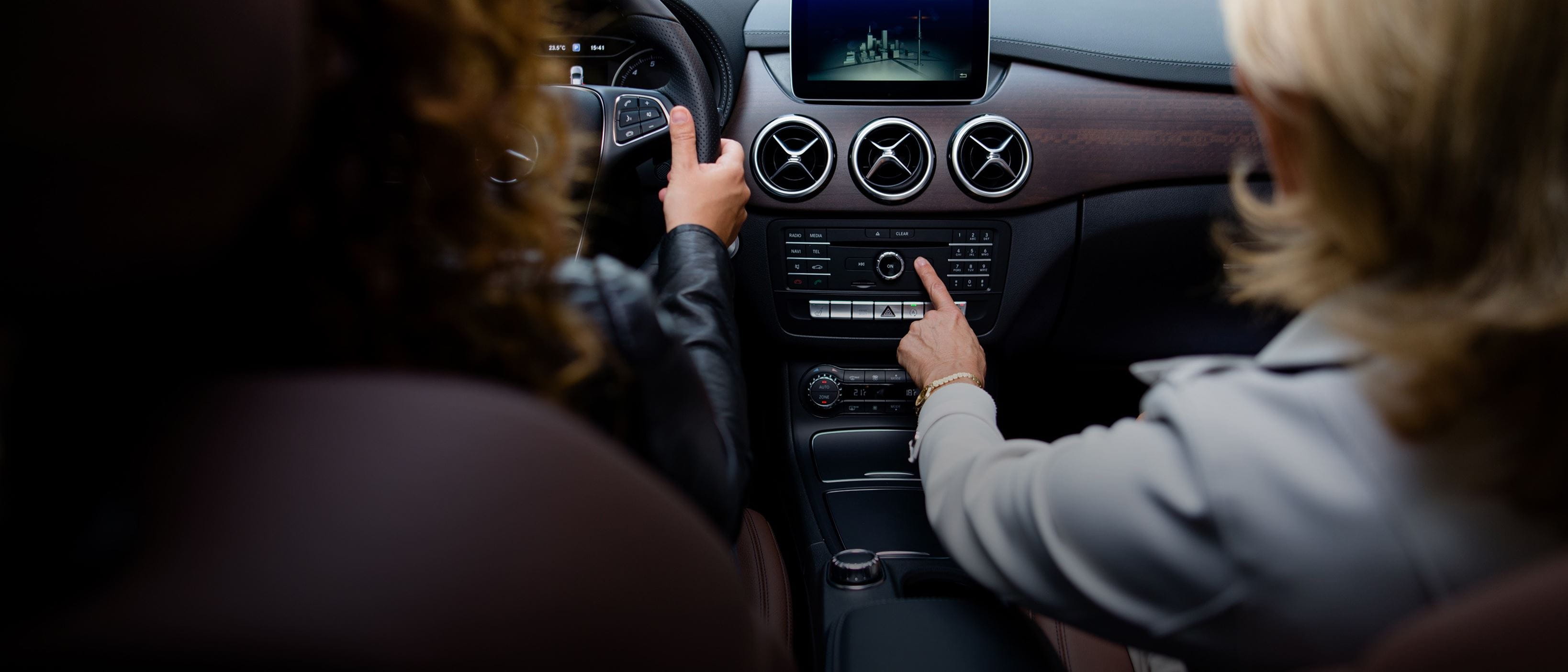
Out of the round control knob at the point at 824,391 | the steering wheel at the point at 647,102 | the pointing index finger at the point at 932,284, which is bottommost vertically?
the round control knob at the point at 824,391

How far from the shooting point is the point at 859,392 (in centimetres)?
Answer: 186

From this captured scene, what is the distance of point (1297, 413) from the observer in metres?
0.50

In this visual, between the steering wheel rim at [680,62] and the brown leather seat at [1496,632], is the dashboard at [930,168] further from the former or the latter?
the brown leather seat at [1496,632]

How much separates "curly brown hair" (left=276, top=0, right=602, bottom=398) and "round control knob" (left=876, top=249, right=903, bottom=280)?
4.07 feet

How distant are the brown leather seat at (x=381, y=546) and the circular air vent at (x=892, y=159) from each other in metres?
1.30

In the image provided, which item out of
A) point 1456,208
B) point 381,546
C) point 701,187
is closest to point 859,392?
point 701,187

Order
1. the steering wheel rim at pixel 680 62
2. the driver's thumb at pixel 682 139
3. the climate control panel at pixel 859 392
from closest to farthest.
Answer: the driver's thumb at pixel 682 139, the steering wheel rim at pixel 680 62, the climate control panel at pixel 859 392

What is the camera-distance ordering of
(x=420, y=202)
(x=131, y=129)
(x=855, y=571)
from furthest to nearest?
(x=855, y=571) < (x=420, y=202) < (x=131, y=129)

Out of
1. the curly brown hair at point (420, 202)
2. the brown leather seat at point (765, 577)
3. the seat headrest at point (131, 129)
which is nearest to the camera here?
the seat headrest at point (131, 129)

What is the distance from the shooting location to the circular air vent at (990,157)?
1.61 m

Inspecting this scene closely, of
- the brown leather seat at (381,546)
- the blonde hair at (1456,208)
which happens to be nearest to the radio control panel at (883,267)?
the blonde hair at (1456,208)

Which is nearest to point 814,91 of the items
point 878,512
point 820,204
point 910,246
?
point 820,204

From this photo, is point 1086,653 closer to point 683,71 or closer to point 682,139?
point 682,139

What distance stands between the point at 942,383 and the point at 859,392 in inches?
21.1
